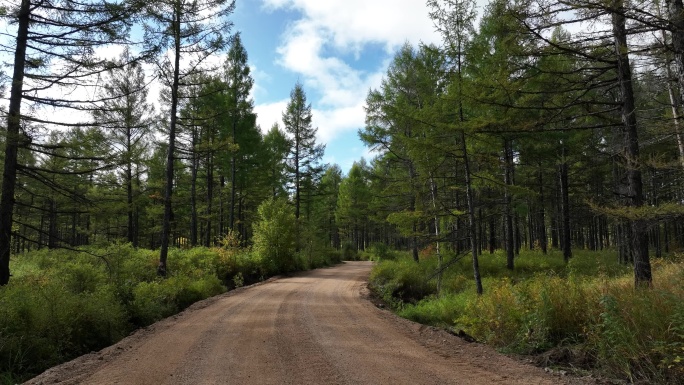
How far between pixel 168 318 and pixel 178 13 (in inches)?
431

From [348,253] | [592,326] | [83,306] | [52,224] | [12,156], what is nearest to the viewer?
[592,326]

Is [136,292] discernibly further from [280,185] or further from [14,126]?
[280,185]

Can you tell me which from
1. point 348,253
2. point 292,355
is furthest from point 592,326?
point 348,253

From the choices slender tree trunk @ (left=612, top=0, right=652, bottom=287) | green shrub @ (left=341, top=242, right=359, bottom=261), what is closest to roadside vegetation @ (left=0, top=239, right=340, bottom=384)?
slender tree trunk @ (left=612, top=0, right=652, bottom=287)

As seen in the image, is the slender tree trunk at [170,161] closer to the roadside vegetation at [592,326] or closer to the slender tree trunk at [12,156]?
the slender tree trunk at [12,156]

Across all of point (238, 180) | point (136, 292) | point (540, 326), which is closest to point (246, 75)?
point (238, 180)

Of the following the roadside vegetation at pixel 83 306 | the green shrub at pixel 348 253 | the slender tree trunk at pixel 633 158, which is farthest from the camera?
the green shrub at pixel 348 253

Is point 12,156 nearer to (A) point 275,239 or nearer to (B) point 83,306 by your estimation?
(B) point 83,306

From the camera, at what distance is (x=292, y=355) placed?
570cm

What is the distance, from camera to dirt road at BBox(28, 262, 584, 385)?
15.6 ft

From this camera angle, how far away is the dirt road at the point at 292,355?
4758mm

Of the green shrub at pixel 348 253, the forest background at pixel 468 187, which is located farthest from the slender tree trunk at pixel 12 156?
the green shrub at pixel 348 253

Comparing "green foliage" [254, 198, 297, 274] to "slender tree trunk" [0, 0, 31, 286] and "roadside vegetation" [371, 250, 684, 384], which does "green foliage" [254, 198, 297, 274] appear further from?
"roadside vegetation" [371, 250, 684, 384]

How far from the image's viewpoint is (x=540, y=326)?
598 centimetres
